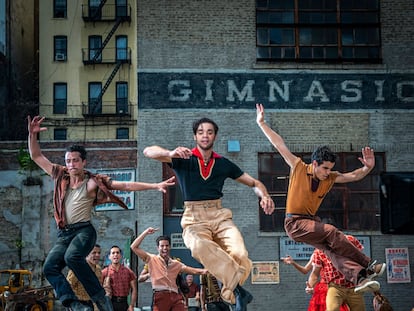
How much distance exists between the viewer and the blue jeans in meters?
9.46

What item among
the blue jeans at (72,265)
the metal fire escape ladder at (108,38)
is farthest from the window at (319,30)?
the metal fire escape ladder at (108,38)

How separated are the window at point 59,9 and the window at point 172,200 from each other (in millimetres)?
32924

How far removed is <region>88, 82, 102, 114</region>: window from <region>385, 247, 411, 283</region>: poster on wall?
103 ft

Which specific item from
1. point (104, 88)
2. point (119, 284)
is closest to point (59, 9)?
point (104, 88)

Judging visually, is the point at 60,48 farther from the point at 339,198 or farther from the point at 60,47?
the point at 339,198

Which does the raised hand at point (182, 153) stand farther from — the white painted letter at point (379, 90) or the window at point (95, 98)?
the window at point (95, 98)

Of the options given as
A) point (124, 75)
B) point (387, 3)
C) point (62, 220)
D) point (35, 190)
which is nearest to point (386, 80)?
point (387, 3)

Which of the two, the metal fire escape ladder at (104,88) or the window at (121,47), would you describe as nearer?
the metal fire escape ladder at (104,88)

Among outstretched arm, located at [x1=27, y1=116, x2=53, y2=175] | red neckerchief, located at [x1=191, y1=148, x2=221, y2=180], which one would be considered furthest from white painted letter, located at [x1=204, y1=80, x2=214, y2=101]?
outstretched arm, located at [x1=27, y1=116, x2=53, y2=175]

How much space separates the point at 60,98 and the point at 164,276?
37.2 metres

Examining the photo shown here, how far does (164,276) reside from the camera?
13.9 metres

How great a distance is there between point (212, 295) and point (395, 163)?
857cm

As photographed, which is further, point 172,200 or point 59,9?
point 59,9

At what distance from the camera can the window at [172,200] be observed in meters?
→ 19.6
